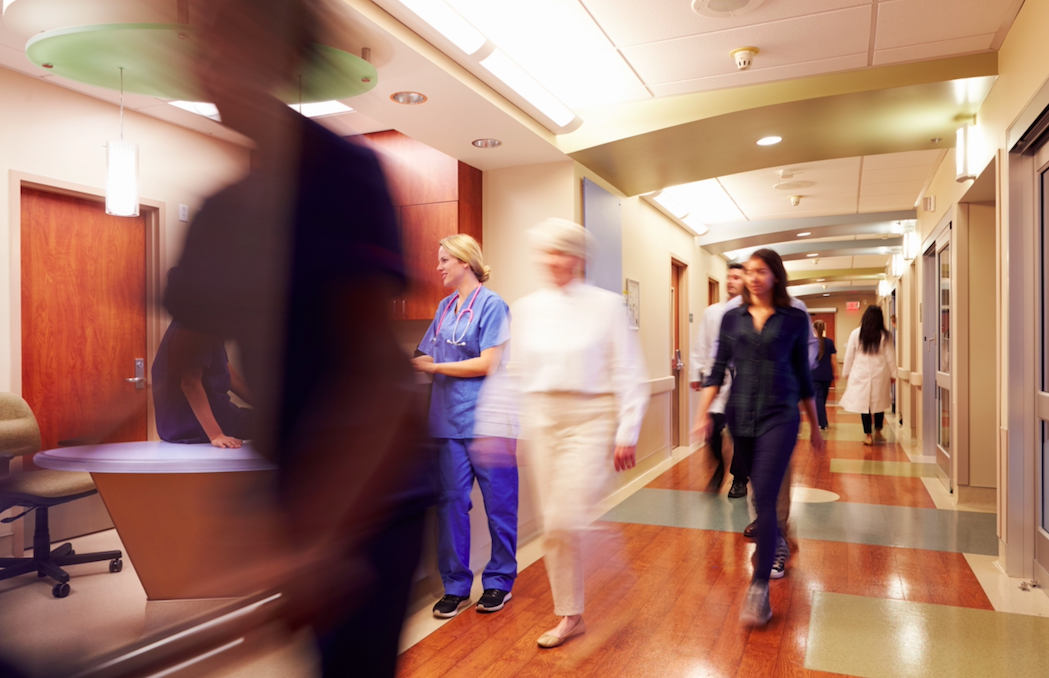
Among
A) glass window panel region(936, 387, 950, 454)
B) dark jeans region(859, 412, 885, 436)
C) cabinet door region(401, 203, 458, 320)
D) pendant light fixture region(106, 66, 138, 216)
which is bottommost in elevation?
dark jeans region(859, 412, 885, 436)

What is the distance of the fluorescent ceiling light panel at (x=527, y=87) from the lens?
371 centimetres

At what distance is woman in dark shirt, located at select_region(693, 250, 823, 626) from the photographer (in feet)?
9.61

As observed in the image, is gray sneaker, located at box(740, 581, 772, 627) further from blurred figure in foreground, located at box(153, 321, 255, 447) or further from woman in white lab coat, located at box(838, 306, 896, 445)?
woman in white lab coat, located at box(838, 306, 896, 445)

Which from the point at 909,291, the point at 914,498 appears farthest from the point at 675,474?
the point at 909,291

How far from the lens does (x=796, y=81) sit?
4.39 meters

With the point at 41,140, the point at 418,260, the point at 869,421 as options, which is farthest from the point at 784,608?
the point at 869,421

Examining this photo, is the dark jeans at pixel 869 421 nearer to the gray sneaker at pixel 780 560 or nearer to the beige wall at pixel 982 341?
the beige wall at pixel 982 341

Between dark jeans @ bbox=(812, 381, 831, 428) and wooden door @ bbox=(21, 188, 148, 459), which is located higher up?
wooden door @ bbox=(21, 188, 148, 459)

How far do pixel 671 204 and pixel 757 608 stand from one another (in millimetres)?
5231

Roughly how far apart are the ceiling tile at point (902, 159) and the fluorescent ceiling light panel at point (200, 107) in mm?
6223

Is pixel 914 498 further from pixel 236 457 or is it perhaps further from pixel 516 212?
pixel 236 457

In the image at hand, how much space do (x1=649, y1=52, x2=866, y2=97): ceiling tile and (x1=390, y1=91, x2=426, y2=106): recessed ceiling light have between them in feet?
4.99

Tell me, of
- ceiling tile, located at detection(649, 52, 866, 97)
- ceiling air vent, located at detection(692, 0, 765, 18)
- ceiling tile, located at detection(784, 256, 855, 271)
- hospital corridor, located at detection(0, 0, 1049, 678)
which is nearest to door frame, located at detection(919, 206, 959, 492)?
hospital corridor, located at detection(0, 0, 1049, 678)

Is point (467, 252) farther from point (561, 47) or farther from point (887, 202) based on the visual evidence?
point (887, 202)
